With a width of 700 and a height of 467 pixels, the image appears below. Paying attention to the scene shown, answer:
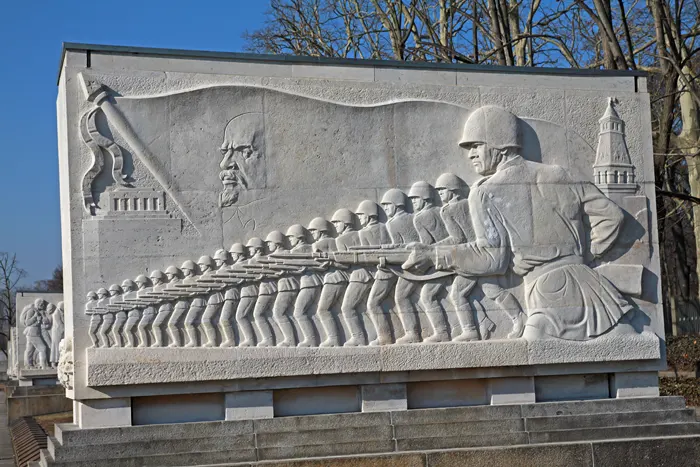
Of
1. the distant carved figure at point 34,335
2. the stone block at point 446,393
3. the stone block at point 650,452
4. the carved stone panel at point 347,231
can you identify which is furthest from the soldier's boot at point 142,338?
the distant carved figure at point 34,335

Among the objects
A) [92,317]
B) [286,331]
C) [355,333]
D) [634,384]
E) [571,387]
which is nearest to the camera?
[92,317]

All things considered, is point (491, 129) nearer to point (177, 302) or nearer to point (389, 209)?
point (389, 209)

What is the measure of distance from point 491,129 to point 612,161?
132 cm

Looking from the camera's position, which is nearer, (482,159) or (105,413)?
(105,413)

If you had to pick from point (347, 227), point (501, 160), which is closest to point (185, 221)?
point (347, 227)

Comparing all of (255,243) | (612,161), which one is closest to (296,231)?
(255,243)

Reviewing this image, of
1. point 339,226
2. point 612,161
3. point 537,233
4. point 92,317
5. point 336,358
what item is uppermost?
point 612,161

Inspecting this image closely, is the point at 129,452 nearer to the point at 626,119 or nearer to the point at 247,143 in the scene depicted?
the point at 247,143

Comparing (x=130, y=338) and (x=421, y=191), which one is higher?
(x=421, y=191)

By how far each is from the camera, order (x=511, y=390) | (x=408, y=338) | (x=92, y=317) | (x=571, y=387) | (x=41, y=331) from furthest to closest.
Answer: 1. (x=41, y=331)
2. (x=571, y=387)
3. (x=511, y=390)
4. (x=408, y=338)
5. (x=92, y=317)

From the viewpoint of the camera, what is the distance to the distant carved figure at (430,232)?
937 cm

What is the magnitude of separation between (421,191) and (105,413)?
138 inches

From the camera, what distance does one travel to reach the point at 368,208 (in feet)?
30.6

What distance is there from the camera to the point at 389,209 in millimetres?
9406
